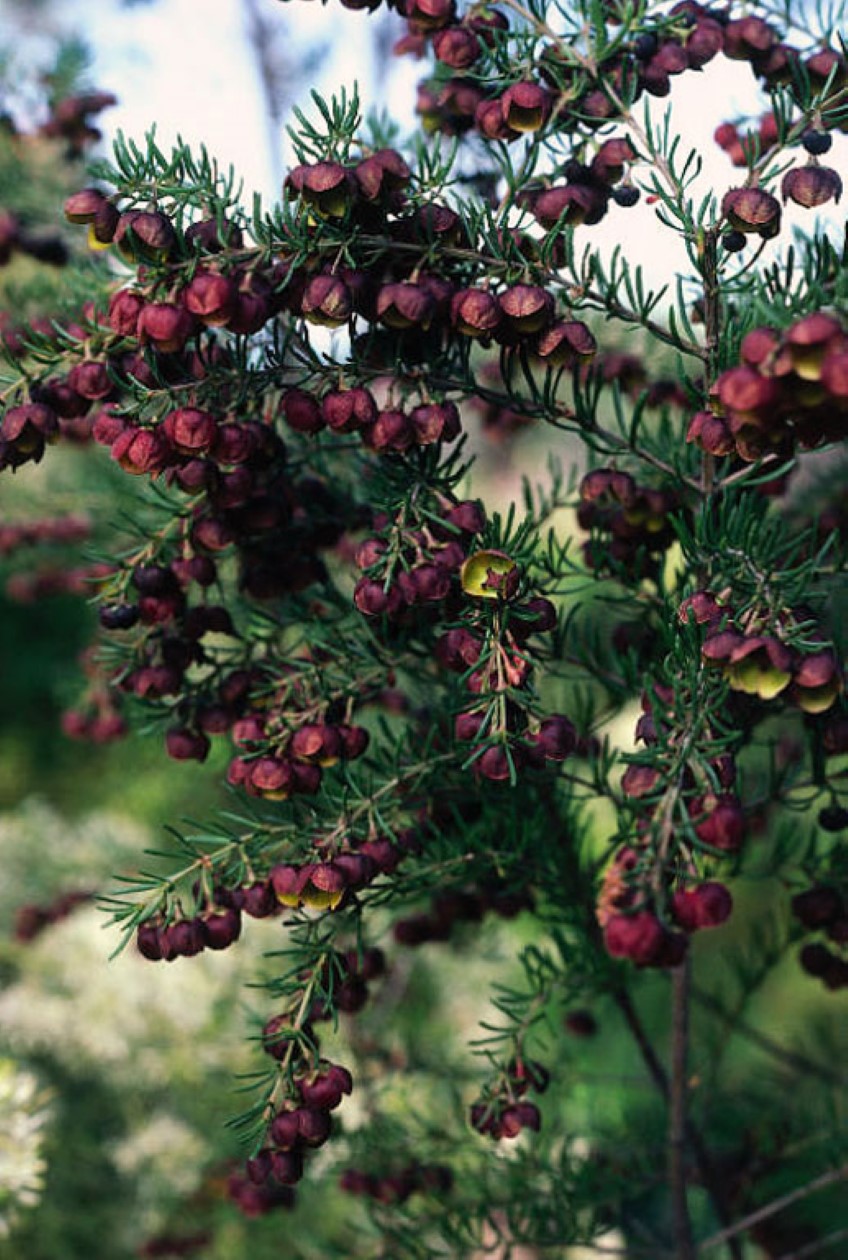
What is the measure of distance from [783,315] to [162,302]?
24cm

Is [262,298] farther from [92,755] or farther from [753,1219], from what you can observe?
[92,755]

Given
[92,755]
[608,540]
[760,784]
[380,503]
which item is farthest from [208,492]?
[92,755]

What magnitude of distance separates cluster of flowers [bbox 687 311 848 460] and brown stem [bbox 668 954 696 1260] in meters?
0.37

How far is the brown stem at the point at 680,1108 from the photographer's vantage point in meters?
0.66

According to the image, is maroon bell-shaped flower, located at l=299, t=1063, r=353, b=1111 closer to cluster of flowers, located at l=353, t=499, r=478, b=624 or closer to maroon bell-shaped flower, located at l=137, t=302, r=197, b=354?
cluster of flowers, located at l=353, t=499, r=478, b=624

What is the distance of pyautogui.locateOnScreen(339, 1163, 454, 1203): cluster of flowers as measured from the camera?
76 centimetres

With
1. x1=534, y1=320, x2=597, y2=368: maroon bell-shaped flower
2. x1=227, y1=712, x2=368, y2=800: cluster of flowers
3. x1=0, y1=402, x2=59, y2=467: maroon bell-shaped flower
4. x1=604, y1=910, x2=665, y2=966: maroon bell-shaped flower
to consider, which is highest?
x1=0, y1=402, x2=59, y2=467: maroon bell-shaped flower

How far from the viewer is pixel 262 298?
1.56 ft

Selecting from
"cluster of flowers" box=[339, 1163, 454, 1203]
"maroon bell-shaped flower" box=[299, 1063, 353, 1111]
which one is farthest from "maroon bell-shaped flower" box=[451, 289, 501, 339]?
"cluster of flowers" box=[339, 1163, 454, 1203]

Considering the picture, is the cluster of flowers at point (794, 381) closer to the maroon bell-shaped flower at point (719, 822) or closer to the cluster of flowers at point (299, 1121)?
the maroon bell-shaped flower at point (719, 822)

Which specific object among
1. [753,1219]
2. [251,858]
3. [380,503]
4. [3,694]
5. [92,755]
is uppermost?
[3,694]

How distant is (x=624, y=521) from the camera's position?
59 centimetres

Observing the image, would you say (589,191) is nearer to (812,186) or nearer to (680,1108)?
(812,186)

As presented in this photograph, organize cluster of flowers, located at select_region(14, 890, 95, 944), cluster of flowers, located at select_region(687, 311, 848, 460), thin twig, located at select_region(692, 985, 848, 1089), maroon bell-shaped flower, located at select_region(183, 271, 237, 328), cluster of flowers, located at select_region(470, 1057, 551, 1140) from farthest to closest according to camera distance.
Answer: cluster of flowers, located at select_region(14, 890, 95, 944)
thin twig, located at select_region(692, 985, 848, 1089)
cluster of flowers, located at select_region(470, 1057, 551, 1140)
maroon bell-shaped flower, located at select_region(183, 271, 237, 328)
cluster of flowers, located at select_region(687, 311, 848, 460)
